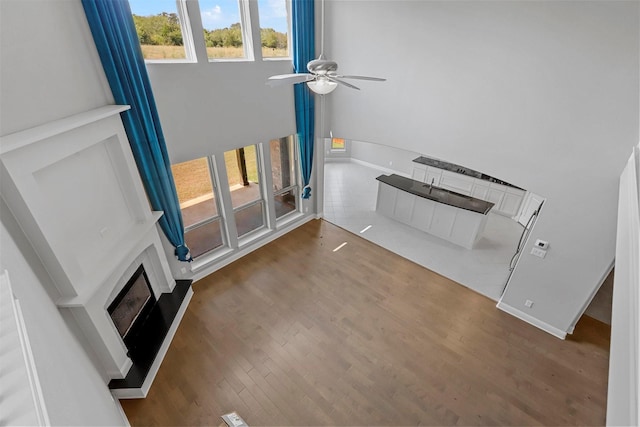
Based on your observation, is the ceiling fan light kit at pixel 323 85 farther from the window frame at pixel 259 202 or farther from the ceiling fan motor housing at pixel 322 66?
the window frame at pixel 259 202

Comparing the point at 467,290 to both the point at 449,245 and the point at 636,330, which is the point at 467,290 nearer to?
the point at 449,245

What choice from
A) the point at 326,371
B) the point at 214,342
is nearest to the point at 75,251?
the point at 214,342

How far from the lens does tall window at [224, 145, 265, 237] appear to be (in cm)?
578

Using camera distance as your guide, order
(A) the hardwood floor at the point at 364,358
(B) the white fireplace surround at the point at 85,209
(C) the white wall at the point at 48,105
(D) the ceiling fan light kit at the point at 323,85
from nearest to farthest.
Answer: (C) the white wall at the point at 48,105 < (B) the white fireplace surround at the point at 85,209 < (D) the ceiling fan light kit at the point at 323,85 < (A) the hardwood floor at the point at 364,358

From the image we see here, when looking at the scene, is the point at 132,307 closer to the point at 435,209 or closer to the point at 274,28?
the point at 274,28

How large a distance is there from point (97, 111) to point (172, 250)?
8.11 ft

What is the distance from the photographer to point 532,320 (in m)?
4.83

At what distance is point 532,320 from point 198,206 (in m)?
6.21

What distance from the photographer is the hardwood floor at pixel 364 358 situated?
365 centimetres

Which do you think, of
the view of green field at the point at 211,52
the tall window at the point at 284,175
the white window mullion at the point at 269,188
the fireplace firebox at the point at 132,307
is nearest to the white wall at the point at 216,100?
the view of green field at the point at 211,52

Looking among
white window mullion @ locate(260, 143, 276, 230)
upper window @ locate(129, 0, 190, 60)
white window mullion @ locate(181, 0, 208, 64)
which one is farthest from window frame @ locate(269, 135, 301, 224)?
upper window @ locate(129, 0, 190, 60)

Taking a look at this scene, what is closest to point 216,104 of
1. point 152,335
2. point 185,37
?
point 185,37

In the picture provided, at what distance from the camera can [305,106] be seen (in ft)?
19.5

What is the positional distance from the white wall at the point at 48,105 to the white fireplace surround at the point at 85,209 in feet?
0.47
